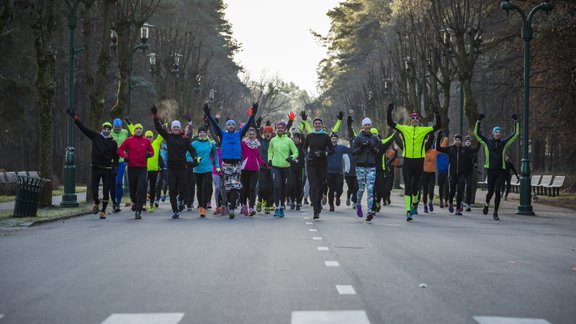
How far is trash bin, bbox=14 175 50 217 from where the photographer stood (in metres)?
19.3

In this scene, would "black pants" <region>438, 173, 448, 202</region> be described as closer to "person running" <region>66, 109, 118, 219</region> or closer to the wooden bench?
"person running" <region>66, 109, 118, 219</region>

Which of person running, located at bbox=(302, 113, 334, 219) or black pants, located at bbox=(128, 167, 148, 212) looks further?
black pants, located at bbox=(128, 167, 148, 212)

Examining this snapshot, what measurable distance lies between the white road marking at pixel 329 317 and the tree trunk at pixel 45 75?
1684 cm

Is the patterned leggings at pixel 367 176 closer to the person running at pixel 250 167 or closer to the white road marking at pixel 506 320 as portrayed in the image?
the person running at pixel 250 167

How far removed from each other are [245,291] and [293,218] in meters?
11.4

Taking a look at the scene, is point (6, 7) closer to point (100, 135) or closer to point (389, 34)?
point (100, 135)

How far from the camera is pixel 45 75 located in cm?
2356

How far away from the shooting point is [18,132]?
121 ft

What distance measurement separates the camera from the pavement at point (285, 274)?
7.50 metres

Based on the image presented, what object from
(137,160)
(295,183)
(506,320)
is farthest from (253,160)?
(506,320)

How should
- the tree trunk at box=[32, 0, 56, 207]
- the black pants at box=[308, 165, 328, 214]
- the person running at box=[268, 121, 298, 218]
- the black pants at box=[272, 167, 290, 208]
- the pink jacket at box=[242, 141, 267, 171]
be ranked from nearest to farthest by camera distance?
the black pants at box=[308, 165, 328, 214]
the pink jacket at box=[242, 141, 267, 171]
the black pants at box=[272, 167, 290, 208]
the person running at box=[268, 121, 298, 218]
the tree trunk at box=[32, 0, 56, 207]

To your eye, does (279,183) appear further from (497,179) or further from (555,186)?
(555,186)

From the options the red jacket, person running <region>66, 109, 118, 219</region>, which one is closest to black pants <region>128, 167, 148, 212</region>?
the red jacket

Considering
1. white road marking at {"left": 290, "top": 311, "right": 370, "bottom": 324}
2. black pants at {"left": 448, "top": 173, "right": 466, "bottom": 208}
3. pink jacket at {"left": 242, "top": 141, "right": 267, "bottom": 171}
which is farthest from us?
black pants at {"left": 448, "top": 173, "right": 466, "bottom": 208}
